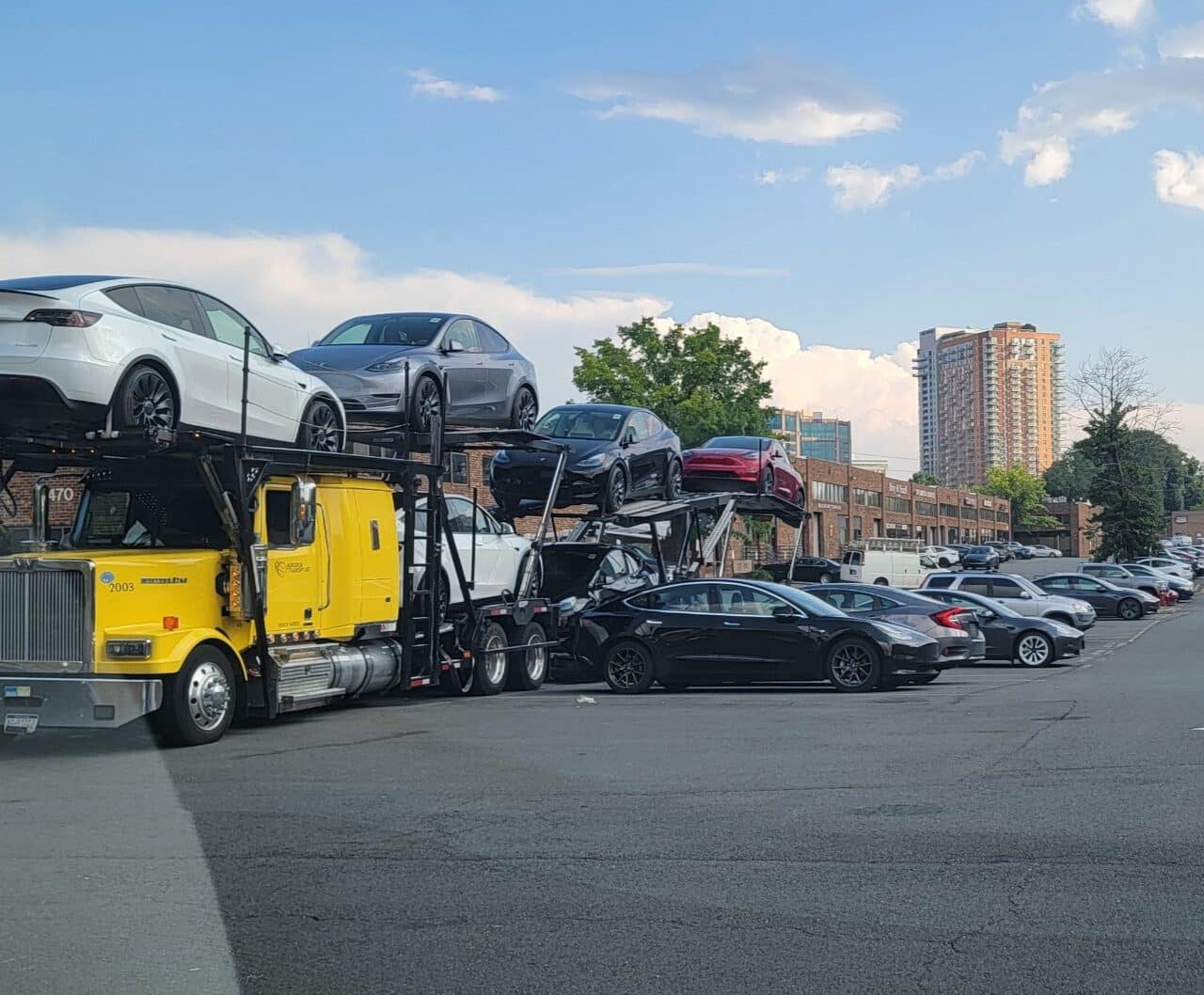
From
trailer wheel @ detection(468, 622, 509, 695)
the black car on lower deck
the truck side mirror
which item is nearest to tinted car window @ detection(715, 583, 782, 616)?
the black car on lower deck

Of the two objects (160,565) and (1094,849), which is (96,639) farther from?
(1094,849)

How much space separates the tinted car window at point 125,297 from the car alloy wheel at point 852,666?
9.55 meters

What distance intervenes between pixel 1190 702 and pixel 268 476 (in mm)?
9556

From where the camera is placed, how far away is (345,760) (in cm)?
1170

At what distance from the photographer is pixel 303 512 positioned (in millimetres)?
13922

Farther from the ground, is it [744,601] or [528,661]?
[744,601]

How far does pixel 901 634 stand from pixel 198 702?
8.99 meters

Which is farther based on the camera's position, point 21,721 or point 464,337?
point 464,337

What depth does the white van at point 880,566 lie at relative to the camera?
48725 millimetres

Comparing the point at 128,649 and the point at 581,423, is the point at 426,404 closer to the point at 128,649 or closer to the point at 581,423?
the point at 581,423

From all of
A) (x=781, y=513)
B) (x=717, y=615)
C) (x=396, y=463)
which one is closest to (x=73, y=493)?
(x=396, y=463)

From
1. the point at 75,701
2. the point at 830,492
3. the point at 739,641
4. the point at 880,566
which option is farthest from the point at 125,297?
the point at 830,492

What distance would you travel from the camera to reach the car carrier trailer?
1225 centimetres

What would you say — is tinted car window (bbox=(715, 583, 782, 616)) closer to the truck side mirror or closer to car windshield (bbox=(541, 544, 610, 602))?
car windshield (bbox=(541, 544, 610, 602))
